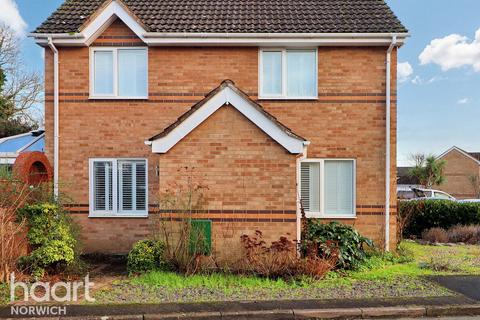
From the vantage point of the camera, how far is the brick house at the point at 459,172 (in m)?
43.0

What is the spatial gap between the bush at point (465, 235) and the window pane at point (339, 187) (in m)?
4.85

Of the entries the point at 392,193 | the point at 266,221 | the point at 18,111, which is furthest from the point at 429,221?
the point at 18,111

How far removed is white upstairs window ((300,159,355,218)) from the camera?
1049 centimetres

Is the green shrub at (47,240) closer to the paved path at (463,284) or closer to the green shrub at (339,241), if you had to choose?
the green shrub at (339,241)

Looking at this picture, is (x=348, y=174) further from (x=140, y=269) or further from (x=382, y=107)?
(x=140, y=269)

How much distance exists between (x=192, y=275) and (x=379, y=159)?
5983 mm

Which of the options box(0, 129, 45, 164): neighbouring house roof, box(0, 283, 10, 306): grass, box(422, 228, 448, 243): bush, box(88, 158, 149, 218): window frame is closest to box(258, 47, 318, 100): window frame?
box(88, 158, 149, 218): window frame

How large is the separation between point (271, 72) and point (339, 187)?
3763 millimetres

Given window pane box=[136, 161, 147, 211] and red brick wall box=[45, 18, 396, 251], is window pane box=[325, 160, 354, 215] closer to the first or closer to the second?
red brick wall box=[45, 18, 396, 251]

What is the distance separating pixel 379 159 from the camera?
34.2 ft

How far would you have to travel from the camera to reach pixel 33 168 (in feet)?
31.9

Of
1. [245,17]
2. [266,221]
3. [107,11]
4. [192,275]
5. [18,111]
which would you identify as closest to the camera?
[192,275]

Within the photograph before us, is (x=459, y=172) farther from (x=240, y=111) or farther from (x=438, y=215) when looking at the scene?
(x=240, y=111)

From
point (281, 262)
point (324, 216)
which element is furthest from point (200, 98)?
point (281, 262)
